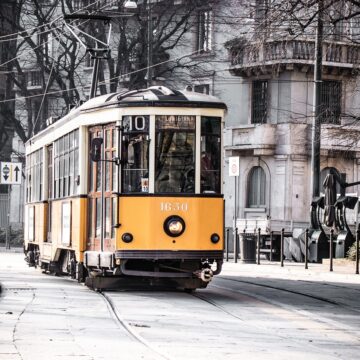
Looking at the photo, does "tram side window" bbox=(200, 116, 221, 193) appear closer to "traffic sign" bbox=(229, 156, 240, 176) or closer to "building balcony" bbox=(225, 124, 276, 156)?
"traffic sign" bbox=(229, 156, 240, 176)

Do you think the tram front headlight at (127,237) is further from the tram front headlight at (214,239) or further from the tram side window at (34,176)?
the tram side window at (34,176)

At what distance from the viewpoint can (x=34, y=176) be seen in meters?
31.6

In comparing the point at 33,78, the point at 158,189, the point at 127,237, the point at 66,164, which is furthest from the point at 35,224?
the point at 33,78

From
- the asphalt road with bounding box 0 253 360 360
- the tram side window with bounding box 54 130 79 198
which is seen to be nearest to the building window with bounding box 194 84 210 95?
the tram side window with bounding box 54 130 79 198

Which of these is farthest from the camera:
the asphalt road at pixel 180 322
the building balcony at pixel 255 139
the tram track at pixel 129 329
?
the building balcony at pixel 255 139

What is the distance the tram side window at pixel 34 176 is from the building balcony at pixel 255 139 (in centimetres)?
2375

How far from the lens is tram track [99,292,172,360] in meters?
13.0

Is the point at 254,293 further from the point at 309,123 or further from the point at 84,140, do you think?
the point at 309,123

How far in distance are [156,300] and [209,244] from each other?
1.49 m

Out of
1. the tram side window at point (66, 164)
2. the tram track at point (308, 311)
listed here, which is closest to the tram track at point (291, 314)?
the tram track at point (308, 311)

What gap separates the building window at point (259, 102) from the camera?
5734cm

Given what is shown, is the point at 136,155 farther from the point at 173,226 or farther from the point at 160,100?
the point at 173,226

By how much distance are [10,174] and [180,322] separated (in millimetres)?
35815

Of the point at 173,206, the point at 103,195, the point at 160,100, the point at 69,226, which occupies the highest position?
the point at 160,100
